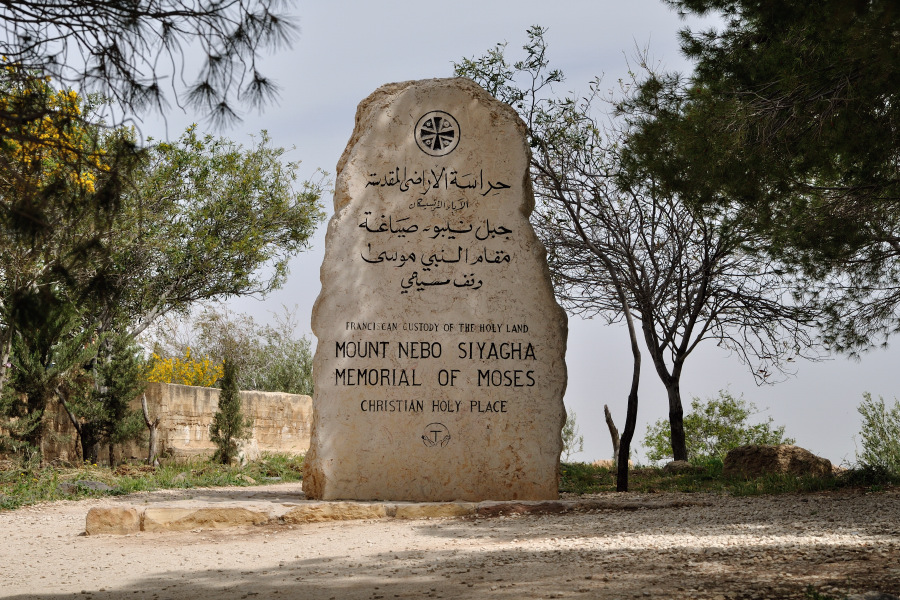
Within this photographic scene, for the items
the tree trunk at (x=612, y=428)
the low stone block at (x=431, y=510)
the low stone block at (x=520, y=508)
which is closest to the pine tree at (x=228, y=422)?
the tree trunk at (x=612, y=428)

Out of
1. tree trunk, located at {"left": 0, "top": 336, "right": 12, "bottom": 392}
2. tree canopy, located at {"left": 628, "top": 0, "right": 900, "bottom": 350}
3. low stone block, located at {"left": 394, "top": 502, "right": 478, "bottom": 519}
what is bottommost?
low stone block, located at {"left": 394, "top": 502, "right": 478, "bottom": 519}

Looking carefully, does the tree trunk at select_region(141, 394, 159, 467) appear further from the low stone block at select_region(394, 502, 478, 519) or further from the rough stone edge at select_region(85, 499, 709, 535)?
the low stone block at select_region(394, 502, 478, 519)

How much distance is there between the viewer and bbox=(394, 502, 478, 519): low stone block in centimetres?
757

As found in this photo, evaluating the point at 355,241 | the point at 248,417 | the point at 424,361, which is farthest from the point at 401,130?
the point at 248,417

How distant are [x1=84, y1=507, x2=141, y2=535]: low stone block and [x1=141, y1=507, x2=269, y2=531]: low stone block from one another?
0.29 ft

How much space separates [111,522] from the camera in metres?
7.11

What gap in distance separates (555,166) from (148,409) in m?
8.43

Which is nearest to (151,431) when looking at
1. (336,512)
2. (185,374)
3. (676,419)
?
(185,374)

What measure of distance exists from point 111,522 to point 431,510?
2.80m

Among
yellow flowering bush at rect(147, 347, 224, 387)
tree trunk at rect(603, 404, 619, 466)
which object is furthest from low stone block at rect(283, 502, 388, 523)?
yellow flowering bush at rect(147, 347, 224, 387)

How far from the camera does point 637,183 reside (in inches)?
450

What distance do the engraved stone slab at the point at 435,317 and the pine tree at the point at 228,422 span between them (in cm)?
605

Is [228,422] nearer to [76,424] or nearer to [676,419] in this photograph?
[76,424]

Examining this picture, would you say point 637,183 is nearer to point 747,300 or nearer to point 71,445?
point 747,300
